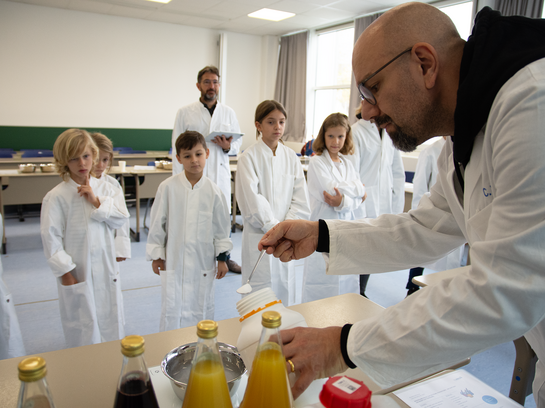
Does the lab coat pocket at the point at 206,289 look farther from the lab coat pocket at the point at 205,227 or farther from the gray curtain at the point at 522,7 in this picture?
the gray curtain at the point at 522,7

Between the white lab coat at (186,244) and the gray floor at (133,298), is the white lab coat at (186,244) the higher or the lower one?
the higher one

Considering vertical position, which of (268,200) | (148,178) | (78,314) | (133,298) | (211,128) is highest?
(211,128)

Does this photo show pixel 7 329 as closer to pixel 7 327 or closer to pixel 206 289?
pixel 7 327

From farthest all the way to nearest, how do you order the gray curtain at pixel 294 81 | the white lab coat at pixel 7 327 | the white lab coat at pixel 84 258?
the gray curtain at pixel 294 81 → the white lab coat at pixel 84 258 → the white lab coat at pixel 7 327

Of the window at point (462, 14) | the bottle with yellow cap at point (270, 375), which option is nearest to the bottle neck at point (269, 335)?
the bottle with yellow cap at point (270, 375)

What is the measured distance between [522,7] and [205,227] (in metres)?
4.35

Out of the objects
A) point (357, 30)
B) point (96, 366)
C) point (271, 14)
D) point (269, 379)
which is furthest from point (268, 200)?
point (271, 14)

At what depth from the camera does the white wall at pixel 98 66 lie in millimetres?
6129

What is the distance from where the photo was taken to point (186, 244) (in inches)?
83.0

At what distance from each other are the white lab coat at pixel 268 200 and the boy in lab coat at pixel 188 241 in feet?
0.87

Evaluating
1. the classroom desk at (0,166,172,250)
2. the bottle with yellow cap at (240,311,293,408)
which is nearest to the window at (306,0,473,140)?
the classroom desk at (0,166,172,250)

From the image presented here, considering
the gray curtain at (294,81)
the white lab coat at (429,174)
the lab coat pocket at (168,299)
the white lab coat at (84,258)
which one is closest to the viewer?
the white lab coat at (84,258)

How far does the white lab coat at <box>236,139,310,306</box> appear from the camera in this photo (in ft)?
7.89

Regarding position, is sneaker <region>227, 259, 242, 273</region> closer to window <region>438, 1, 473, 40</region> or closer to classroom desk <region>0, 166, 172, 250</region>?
classroom desk <region>0, 166, 172, 250</region>
